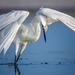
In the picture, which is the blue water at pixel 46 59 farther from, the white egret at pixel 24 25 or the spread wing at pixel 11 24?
the spread wing at pixel 11 24

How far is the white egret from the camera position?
5051 millimetres

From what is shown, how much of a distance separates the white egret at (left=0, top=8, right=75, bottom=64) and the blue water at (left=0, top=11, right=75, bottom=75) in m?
0.32

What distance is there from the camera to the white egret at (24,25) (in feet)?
16.6

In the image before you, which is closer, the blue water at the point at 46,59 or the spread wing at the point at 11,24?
the spread wing at the point at 11,24

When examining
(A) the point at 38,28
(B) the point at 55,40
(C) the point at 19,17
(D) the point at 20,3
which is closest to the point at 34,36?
(A) the point at 38,28

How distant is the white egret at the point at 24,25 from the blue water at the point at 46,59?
1.05 ft

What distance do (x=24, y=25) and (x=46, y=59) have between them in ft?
2.49

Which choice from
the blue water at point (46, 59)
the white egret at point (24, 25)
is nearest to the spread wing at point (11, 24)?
the white egret at point (24, 25)

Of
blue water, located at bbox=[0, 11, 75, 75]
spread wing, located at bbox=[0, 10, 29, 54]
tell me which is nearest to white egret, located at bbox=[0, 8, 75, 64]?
spread wing, located at bbox=[0, 10, 29, 54]

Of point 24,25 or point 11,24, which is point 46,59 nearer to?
point 24,25

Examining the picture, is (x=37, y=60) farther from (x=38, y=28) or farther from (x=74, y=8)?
(x=74, y=8)

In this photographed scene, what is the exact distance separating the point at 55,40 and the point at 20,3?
5632 millimetres

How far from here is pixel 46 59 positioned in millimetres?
6441

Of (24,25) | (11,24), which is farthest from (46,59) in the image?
(11,24)
